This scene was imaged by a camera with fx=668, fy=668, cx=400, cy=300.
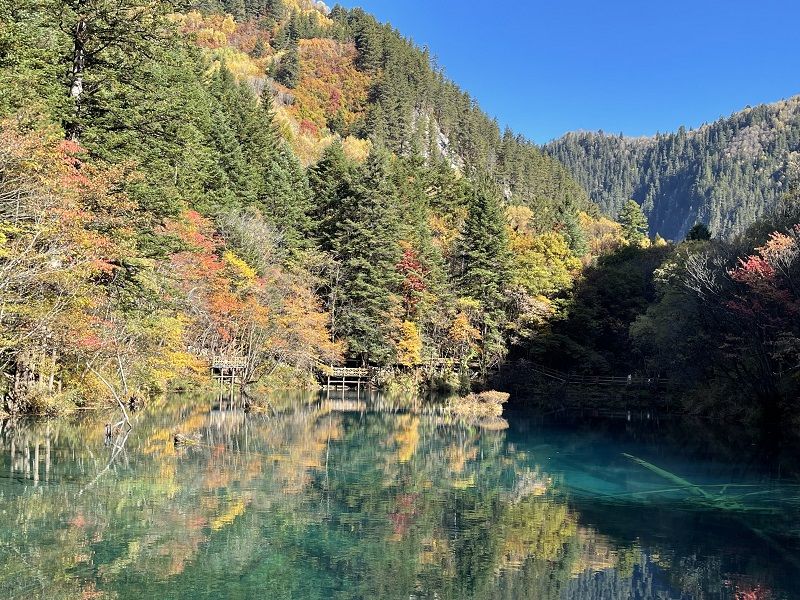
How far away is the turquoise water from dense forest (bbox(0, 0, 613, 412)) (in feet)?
14.2

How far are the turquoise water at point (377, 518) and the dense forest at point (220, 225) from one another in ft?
14.2

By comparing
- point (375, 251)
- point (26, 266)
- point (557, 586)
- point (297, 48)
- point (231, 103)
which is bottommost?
point (557, 586)

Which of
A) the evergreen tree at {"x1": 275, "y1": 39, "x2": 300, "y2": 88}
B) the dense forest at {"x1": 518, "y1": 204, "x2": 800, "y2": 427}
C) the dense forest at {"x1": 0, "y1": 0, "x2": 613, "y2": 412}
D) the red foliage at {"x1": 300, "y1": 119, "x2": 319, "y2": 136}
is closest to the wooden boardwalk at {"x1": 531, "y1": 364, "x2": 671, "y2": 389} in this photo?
the dense forest at {"x1": 518, "y1": 204, "x2": 800, "y2": 427}

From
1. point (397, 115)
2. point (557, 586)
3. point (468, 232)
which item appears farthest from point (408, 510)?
point (397, 115)

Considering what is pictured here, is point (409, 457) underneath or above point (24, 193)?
underneath

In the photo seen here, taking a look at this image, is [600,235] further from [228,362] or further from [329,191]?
[228,362]

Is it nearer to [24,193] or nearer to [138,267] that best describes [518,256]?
[138,267]

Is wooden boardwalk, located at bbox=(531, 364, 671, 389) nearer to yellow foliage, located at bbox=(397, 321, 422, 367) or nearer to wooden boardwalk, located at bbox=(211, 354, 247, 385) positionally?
yellow foliage, located at bbox=(397, 321, 422, 367)

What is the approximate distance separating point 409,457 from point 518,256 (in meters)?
34.6

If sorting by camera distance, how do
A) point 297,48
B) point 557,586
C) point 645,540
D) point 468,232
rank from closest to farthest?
point 557,586 → point 645,540 → point 468,232 → point 297,48

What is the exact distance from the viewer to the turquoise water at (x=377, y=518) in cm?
982

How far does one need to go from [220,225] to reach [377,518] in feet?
94.6

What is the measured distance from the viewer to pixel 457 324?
48094 mm

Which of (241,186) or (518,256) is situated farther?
(518,256)
